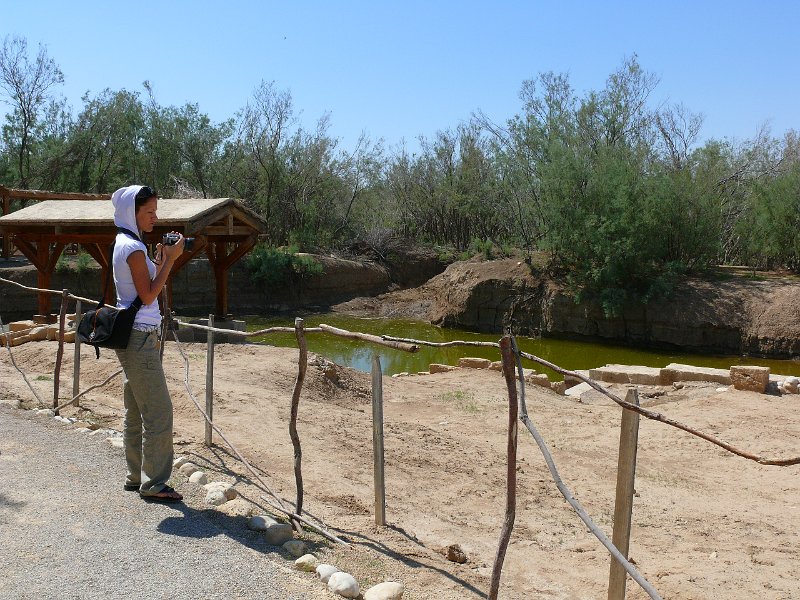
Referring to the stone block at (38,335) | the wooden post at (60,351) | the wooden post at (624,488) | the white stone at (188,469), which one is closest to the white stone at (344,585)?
the wooden post at (624,488)

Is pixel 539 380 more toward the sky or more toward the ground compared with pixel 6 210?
more toward the ground

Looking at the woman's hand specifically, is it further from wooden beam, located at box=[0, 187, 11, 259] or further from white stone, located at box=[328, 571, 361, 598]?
wooden beam, located at box=[0, 187, 11, 259]

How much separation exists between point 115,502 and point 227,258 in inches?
469

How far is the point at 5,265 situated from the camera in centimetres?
2523

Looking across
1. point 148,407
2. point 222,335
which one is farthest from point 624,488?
point 222,335

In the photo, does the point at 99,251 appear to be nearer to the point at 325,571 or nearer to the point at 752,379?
the point at 752,379

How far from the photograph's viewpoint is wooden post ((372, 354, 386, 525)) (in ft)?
15.9

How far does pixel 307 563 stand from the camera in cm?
413

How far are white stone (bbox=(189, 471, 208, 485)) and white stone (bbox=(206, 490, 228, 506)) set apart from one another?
0.34 m

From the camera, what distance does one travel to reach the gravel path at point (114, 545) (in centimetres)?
380

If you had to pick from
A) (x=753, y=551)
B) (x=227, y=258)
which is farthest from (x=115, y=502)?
(x=227, y=258)

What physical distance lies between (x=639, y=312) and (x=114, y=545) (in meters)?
21.9

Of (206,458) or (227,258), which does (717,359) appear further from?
(206,458)

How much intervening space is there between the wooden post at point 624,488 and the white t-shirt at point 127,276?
→ 289cm
